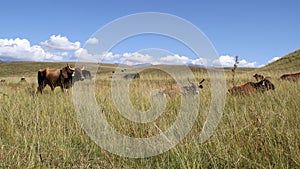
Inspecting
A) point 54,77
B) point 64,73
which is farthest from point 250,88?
point 54,77

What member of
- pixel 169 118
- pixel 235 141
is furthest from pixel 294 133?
pixel 169 118

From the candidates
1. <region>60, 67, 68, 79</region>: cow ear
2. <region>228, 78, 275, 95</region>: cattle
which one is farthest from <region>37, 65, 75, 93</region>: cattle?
<region>228, 78, 275, 95</region>: cattle

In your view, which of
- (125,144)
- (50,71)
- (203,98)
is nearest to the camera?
(125,144)

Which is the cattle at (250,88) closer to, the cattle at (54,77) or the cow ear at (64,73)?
the cattle at (54,77)

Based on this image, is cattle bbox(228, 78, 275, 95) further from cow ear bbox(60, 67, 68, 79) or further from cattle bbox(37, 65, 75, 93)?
cow ear bbox(60, 67, 68, 79)

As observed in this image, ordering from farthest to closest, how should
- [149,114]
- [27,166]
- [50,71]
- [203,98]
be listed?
[50,71] → [203,98] → [149,114] → [27,166]

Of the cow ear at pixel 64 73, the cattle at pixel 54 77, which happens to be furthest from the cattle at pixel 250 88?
the cow ear at pixel 64 73

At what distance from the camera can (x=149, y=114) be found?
15.2 feet

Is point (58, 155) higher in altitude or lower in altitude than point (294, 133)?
lower

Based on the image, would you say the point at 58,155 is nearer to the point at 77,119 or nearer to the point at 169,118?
the point at 77,119

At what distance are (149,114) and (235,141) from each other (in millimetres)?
1921

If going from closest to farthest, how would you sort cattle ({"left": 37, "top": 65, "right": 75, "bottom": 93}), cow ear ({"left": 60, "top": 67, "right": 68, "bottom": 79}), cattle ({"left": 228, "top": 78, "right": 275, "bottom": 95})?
1. cattle ({"left": 228, "top": 78, "right": 275, "bottom": 95})
2. cattle ({"left": 37, "top": 65, "right": 75, "bottom": 93})
3. cow ear ({"left": 60, "top": 67, "right": 68, "bottom": 79})

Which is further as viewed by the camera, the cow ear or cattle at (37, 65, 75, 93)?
the cow ear

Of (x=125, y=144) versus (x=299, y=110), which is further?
(x=299, y=110)
